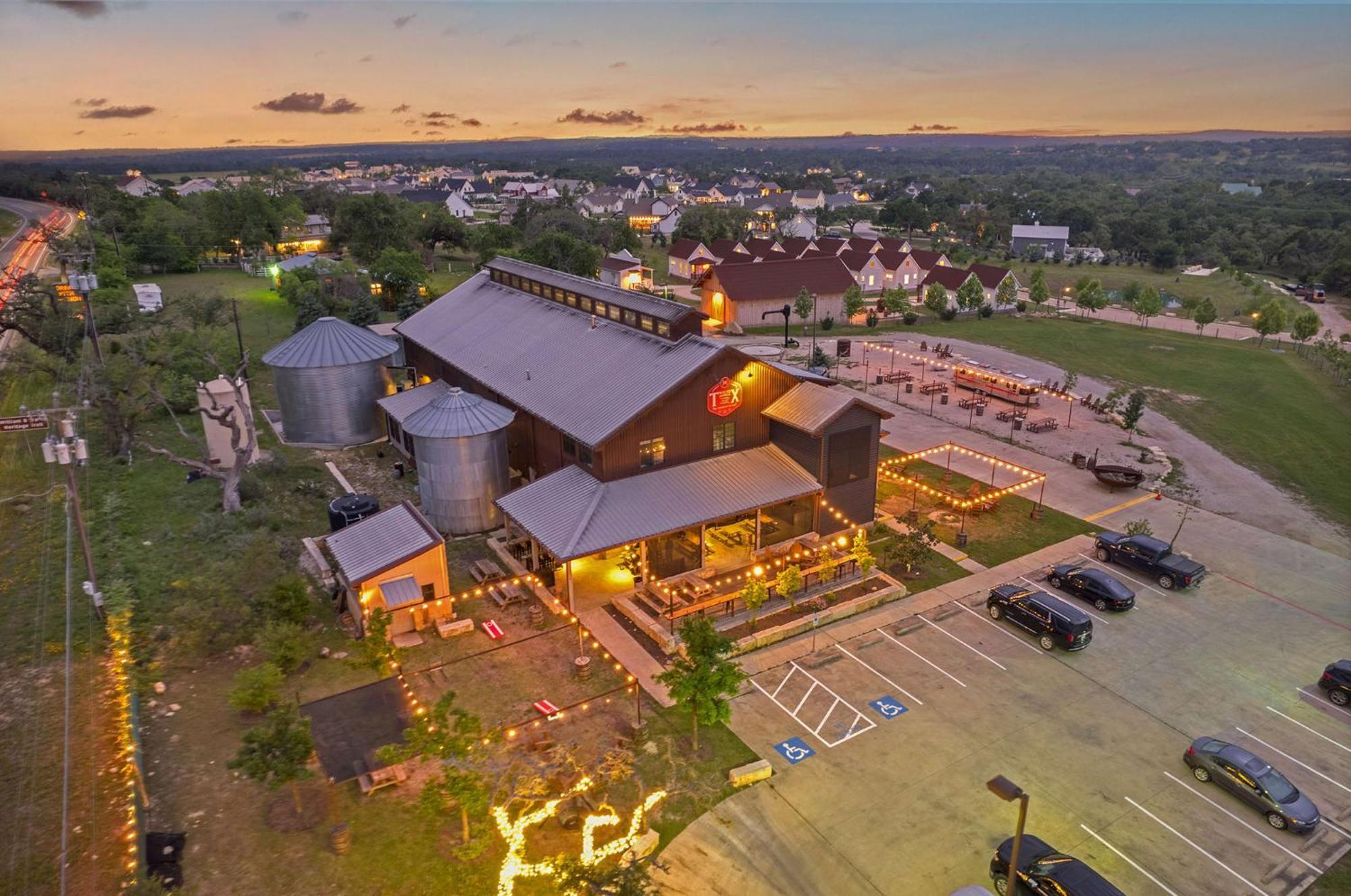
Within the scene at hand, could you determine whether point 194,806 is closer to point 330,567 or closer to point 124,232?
point 330,567

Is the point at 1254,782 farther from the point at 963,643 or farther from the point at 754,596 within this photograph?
the point at 754,596

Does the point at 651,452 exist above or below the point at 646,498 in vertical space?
above

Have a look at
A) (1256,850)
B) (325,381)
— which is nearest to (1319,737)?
(1256,850)

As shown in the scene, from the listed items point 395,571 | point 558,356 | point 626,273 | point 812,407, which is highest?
point 558,356

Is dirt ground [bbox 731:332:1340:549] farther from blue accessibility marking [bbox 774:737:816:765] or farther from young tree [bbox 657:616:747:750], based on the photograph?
young tree [bbox 657:616:747:750]

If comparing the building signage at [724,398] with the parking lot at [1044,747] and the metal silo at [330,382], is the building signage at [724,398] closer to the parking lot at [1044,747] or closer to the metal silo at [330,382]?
the parking lot at [1044,747]

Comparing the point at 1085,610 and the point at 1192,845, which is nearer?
the point at 1192,845

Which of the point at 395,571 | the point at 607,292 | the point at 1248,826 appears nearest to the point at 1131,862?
the point at 1248,826
